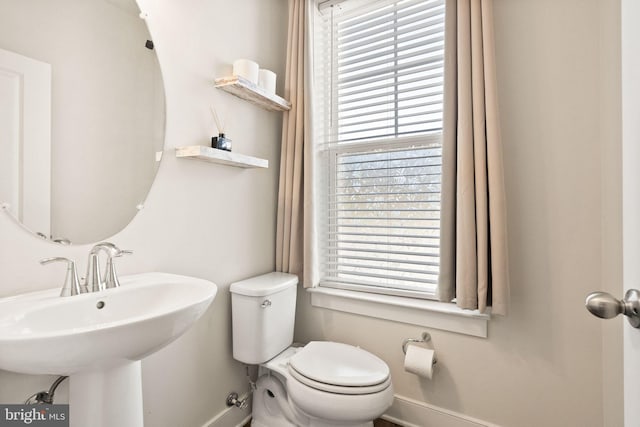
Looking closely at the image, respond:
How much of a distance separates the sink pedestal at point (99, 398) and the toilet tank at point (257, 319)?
2.12 ft

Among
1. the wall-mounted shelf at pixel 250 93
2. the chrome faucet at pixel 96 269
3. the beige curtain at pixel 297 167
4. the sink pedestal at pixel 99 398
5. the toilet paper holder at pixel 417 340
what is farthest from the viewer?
the beige curtain at pixel 297 167

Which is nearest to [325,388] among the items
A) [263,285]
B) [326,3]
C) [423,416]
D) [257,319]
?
[257,319]

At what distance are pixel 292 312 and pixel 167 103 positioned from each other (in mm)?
1168

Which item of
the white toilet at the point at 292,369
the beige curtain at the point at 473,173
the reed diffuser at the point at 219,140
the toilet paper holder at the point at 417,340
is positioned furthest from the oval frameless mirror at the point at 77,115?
the toilet paper holder at the point at 417,340

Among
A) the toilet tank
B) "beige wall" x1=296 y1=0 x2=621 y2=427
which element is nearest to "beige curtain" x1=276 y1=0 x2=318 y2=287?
the toilet tank

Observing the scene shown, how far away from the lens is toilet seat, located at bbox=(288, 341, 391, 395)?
1.19 m

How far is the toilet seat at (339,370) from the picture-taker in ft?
A: 3.91

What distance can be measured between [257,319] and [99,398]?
0.71 meters

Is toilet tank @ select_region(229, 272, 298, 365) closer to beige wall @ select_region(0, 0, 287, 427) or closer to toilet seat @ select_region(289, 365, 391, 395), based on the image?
beige wall @ select_region(0, 0, 287, 427)

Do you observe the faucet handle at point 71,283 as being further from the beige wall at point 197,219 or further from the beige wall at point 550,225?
the beige wall at point 550,225

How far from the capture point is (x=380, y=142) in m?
1.75

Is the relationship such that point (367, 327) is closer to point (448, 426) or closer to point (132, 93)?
point (448, 426)

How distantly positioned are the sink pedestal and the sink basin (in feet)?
0.30

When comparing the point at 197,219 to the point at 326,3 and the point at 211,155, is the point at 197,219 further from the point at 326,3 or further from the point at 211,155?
the point at 326,3
